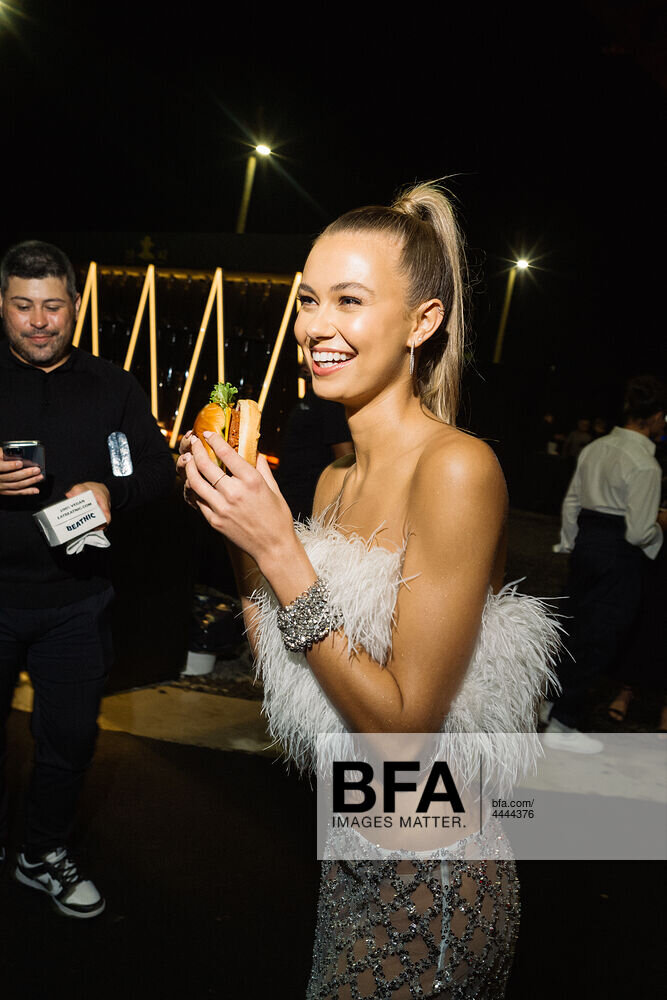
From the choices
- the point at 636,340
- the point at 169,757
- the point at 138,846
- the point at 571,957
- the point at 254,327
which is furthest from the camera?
the point at 636,340

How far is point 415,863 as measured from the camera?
1.34 m

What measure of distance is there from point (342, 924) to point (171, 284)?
26.0 ft

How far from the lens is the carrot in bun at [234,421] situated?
64.5 inches

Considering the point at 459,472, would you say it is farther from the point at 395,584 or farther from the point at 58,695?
the point at 58,695

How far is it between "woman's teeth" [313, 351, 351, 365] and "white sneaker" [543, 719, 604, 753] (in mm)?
4096

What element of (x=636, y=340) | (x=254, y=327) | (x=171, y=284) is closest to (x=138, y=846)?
(x=254, y=327)

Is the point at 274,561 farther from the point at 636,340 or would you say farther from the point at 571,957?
the point at 636,340

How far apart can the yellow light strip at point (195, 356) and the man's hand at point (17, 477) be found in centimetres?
534

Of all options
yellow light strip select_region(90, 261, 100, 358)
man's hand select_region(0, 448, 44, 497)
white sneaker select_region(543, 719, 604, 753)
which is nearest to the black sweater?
man's hand select_region(0, 448, 44, 497)

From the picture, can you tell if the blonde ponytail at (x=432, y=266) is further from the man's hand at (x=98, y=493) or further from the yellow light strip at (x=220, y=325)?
the yellow light strip at (x=220, y=325)

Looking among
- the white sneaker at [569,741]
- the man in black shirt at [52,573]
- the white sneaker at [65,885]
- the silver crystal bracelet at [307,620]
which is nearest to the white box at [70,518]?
the man in black shirt at [52,573]

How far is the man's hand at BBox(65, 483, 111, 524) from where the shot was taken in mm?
2627

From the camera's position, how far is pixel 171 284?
8398 mm

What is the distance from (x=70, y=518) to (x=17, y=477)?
228 mm
